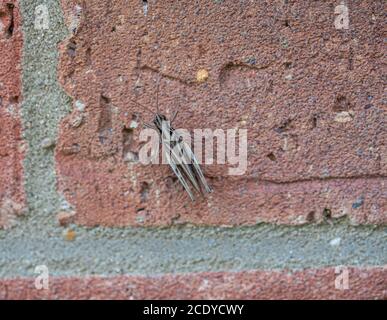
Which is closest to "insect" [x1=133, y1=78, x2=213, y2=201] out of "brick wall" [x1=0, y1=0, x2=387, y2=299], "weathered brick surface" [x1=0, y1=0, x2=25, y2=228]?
"brick wall" [x1=0, y1=0, x2=387, y2=299]

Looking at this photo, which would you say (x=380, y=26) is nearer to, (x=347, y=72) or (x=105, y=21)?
(x=347, y=72)

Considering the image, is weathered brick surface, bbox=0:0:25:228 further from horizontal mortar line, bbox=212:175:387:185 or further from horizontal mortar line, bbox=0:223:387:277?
horizontal mortar line, bbox=212:175:387:185

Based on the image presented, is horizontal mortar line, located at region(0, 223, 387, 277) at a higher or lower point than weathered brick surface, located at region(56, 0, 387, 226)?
lower

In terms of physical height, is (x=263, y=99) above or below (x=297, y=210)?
above

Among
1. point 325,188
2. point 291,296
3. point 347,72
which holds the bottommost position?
point 291,296

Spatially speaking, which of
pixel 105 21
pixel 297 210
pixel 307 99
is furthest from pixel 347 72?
pixel 105 21

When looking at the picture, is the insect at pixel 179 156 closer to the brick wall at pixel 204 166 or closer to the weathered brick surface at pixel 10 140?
the brick wall at pixel 204 166

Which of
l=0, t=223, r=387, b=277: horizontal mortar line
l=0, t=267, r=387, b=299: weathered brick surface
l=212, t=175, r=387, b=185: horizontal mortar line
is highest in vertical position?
l=212, t=175, r=387, b=185: horizontal mortar line
